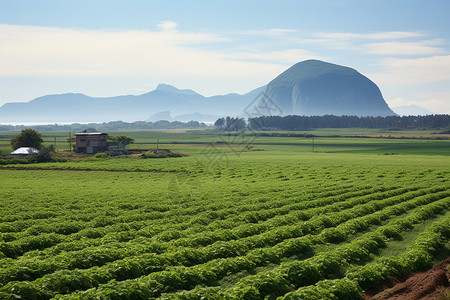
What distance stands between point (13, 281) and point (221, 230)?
36.9ft

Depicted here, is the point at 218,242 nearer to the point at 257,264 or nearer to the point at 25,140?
the point at 257,264

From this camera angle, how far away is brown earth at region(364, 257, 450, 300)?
49.4 feet

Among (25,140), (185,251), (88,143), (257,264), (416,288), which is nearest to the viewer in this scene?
(416,288)

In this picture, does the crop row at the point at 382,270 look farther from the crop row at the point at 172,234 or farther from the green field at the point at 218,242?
the crop row at the point at 172,234

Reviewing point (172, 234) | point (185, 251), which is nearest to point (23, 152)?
point (172, 234)

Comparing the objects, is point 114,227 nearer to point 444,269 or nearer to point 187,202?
point 187,202

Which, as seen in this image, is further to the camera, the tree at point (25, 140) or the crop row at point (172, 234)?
the tree at point (25, 140)

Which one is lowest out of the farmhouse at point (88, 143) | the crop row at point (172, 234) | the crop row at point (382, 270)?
the crop row at point (382, 270)

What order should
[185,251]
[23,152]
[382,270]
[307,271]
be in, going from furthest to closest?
[23,152] < [185,251] < [382,270] < [307,271]

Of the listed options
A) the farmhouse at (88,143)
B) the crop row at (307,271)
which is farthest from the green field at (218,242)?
the farmhouse at (88,143)

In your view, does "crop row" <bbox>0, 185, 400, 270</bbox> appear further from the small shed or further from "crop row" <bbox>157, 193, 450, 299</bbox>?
the small shed

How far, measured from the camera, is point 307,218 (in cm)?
2630

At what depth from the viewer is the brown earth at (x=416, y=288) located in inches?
593

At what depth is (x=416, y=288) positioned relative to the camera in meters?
15.8
